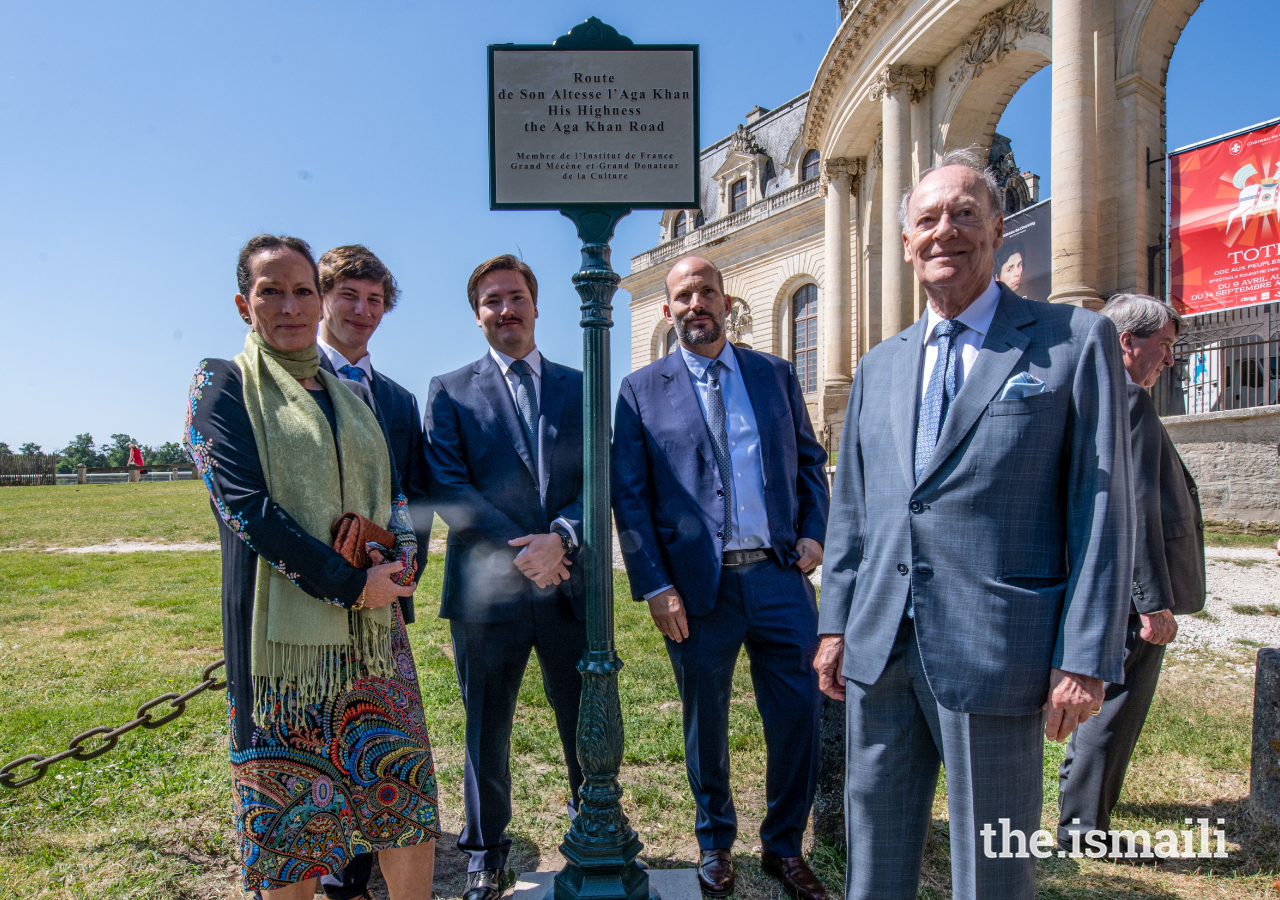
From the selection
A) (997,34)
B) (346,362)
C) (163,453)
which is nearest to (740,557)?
(346,362)

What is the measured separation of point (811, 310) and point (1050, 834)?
2994 cm

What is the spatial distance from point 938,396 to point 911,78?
20.5m

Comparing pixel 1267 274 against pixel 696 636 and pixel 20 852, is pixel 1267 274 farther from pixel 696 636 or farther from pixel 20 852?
pixel 20 852

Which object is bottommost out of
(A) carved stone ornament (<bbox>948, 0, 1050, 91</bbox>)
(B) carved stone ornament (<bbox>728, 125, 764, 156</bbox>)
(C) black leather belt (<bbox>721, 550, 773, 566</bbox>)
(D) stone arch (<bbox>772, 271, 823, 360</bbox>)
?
(C) black leather belt (<bbox>721, 550, 773, 566</bbox>)

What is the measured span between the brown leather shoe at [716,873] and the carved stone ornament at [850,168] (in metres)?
25.3

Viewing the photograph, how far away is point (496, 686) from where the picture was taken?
299 cm

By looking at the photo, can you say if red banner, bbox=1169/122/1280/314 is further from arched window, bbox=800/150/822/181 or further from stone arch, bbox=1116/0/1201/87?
arched window, bbox=800/150/822/181

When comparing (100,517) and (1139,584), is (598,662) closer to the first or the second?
(1139,584)

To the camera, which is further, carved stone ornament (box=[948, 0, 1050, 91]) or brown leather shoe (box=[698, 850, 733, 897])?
carved stone ornament (box=[948, 0, 1050, 91])

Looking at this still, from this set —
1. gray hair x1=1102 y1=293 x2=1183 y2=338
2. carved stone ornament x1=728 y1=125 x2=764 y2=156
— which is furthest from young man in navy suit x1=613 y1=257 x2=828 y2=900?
carved stone ornament x1=728 y1=125 x2=764 y2=156

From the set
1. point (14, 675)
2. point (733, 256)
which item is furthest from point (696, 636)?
point (733, 256)

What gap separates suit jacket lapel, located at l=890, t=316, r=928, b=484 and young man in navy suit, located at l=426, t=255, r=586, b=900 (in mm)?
1291

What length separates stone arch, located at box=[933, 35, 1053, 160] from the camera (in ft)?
57.4

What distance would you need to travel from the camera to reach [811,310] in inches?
1249
